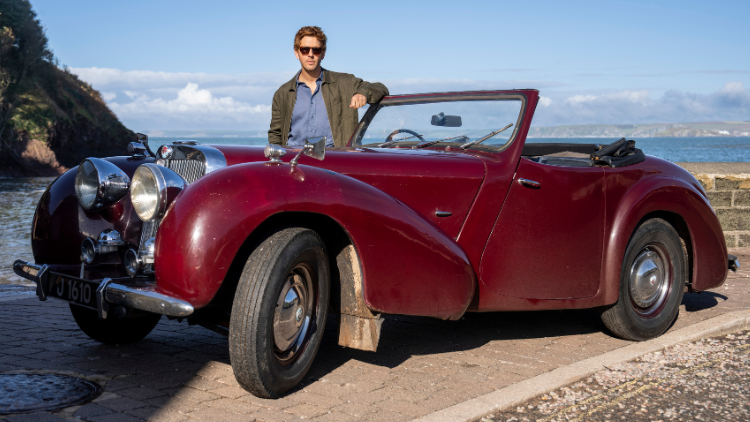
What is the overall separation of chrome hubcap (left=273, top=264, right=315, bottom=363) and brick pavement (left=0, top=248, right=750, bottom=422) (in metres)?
0.23

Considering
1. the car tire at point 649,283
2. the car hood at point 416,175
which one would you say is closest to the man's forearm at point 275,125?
the car hood at point 416,175

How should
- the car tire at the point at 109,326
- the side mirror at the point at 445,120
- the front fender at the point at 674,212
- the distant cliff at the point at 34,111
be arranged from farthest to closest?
the distant cliff at the point at 34,111, the side mirror at the point at 445,120, the front fender at the point at 674,212, the car tire at the point at 109,326

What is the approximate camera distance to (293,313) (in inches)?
116

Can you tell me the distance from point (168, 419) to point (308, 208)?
3.46 feet

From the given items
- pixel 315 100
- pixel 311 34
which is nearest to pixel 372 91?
pixel 315 100

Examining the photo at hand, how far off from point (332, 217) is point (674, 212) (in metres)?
2.58

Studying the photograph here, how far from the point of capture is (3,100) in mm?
35781

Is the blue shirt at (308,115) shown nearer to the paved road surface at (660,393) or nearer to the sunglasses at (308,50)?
the sunglasses at (308,50)

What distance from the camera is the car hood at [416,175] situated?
342 centimetres

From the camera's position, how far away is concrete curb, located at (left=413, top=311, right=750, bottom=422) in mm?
2795

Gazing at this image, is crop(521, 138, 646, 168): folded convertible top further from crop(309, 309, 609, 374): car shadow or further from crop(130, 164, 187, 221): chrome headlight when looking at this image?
crop(130, 164, 187, 221): chrome headlight

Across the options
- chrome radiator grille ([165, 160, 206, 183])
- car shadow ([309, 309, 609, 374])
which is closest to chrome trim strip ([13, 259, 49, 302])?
chrome radiator grille ([165, 160, 206, 183])

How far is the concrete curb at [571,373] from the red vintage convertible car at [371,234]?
175mm

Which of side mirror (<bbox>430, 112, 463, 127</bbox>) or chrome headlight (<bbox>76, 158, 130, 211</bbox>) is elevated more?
side mirror (<bbox>430, 112, 463, 127</bbox>)
